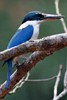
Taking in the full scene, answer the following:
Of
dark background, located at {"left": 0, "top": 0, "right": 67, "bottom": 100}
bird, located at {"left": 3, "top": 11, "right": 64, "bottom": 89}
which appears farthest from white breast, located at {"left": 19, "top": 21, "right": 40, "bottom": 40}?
dark background, located at {"left": 0, "top": 0, "right": 67, "bottom": 100}

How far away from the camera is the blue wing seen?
272 centimetres

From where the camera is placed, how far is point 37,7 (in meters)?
6.88

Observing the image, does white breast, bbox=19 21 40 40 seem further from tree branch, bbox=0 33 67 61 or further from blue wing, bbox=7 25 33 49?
tree branch, bbox=0 33 67 61

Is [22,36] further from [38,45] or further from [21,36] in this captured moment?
[38,45]

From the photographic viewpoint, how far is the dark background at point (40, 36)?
6363 millimetres

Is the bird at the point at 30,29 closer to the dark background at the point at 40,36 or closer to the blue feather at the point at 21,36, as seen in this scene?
the blue feather at the point at 21,36

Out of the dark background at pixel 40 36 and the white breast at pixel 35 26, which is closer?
the white breast at pixel 35 26

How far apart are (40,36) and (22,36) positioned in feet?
11.4

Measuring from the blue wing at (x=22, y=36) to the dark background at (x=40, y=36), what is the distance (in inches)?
128

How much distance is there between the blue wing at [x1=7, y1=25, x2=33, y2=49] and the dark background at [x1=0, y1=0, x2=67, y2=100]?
3.24 meters

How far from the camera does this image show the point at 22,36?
9.18ft

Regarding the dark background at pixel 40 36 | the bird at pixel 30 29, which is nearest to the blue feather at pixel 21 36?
the bird at pixel 30 29

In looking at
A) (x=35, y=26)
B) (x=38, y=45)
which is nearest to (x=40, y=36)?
(x=35, y=26)

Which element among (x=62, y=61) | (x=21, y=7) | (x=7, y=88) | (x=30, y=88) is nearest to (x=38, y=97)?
(x=30, y=88)
